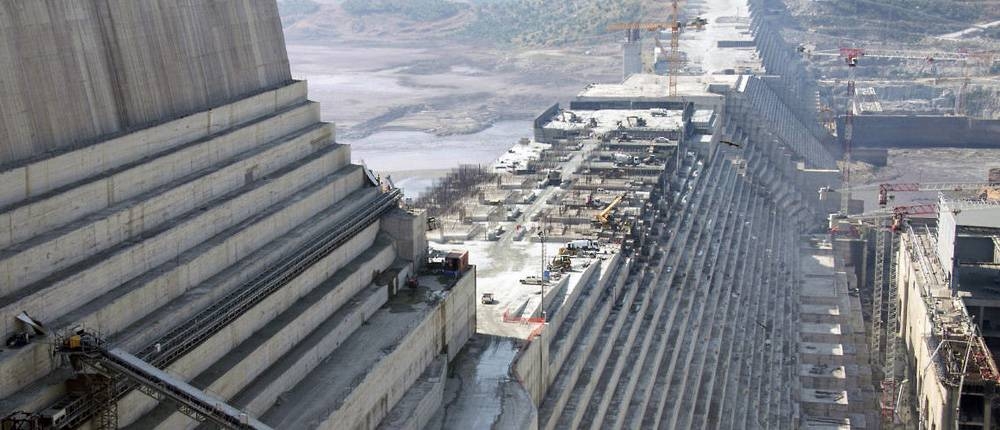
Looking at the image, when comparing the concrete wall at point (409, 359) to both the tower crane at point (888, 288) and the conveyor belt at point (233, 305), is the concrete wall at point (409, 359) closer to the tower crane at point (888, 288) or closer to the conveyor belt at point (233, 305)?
the conveyor belt at point (233, 305)

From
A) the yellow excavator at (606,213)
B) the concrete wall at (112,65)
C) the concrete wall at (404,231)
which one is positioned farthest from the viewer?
the yellow excavator at (606,213)

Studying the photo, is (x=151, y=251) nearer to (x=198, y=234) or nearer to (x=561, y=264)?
(x=198, y=234)

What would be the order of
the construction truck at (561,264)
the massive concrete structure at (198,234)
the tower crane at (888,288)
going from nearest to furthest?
the massive concrete structure at (198,234) → the construction truck at (561,264) → the tower crane at (888,288)

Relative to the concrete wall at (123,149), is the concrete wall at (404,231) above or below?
below

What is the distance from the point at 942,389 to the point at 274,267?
58465 mm

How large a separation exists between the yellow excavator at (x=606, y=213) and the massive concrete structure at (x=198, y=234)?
117 ft

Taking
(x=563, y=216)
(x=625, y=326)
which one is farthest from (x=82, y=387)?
(x=563, y=216)

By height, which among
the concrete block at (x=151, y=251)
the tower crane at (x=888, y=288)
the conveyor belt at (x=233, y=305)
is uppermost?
the concrete block at (x=151, y=251)

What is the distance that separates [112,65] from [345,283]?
17160 millimetres

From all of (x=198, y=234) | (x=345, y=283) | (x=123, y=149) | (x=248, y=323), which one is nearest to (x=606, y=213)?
(x=345, y=283)

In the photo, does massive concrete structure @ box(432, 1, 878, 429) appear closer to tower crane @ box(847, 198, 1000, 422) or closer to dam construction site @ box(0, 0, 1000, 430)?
dam construction site @ box(0, 0, 1000, 430)

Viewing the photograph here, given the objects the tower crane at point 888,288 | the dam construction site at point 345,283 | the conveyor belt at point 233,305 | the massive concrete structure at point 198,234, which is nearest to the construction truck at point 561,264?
the dam construction site at point 345,283

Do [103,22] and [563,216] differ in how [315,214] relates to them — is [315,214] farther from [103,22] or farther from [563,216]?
[563,216]

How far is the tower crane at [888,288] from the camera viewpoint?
123m
